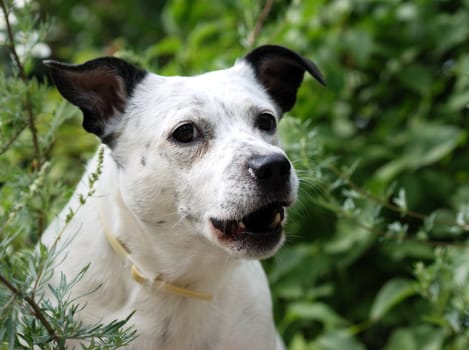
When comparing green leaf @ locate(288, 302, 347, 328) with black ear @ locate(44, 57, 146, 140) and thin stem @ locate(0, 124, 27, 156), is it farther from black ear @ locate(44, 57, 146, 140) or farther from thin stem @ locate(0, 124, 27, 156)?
thin stem @ locate(0, 124, 27, 156)

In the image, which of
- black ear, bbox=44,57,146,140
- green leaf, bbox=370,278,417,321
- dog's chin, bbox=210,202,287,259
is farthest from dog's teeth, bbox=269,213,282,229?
green leaf, bbox=370,278,417,321

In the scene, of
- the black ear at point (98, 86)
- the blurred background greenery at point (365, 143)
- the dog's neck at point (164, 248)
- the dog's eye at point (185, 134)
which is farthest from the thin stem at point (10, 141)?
the blurred background greenery at point (365, 143)

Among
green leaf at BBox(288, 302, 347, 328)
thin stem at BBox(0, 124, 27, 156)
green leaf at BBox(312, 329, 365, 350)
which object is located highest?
thin stem at BBox(0, 124, 27, 156)

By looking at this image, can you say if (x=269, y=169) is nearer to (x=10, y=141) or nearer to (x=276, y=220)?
(x=276, y=220)

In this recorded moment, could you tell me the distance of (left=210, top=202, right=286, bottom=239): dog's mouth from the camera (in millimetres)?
2180

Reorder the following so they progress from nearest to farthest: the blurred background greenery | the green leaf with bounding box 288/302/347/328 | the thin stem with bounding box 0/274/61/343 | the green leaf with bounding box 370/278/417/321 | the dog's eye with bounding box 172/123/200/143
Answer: the thin stem with bounding box 0/274/61/343 < the dog's eye with bounding box 172/123/200/143 < the green leaf with bounding box 370/278/417/321 < the green leaf with bounding box 288/302/347/328 < the blurred background greenery

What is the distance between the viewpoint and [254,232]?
2211mm

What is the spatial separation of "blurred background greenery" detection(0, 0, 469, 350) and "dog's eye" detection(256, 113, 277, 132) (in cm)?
76

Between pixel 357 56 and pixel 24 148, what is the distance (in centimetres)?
199

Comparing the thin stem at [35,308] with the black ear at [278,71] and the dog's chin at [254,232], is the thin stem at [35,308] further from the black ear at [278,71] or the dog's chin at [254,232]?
the black ear at [278,71]

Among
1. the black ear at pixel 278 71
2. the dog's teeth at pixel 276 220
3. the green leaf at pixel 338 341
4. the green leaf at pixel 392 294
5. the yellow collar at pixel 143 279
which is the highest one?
the black ear at pixel 278 71

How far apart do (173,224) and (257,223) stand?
0.29m

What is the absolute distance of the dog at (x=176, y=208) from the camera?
217 centimetres

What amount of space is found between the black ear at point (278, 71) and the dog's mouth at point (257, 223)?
0.62 metres
